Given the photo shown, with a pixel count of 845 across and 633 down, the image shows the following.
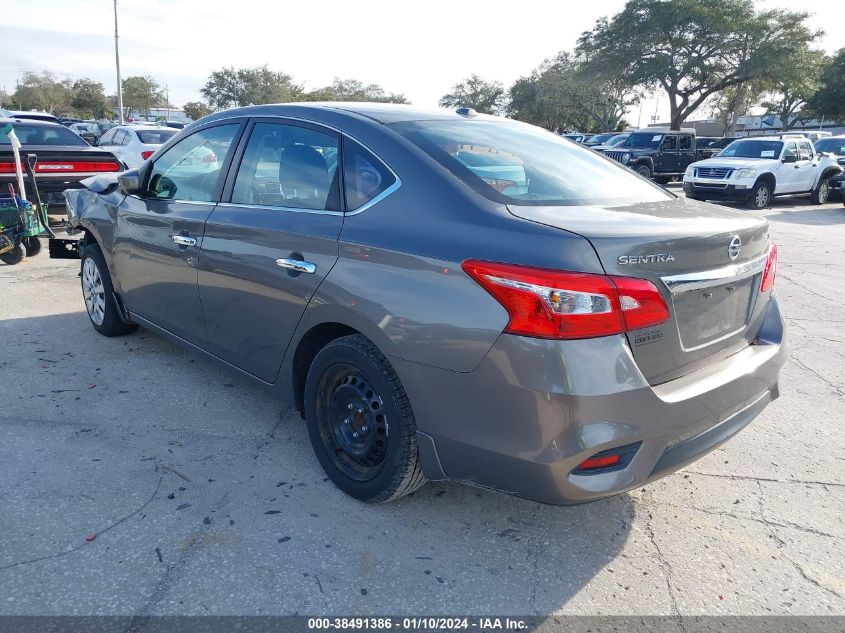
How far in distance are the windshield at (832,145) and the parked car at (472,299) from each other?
2303 centimetres

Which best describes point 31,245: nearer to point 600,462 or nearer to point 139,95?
point 600,462

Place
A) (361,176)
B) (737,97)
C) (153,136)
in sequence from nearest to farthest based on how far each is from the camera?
1. (361,176)
2. (153,136)
3. (737,97)

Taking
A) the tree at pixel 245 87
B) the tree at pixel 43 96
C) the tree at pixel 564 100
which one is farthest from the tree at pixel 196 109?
the tree at pixel 564 100

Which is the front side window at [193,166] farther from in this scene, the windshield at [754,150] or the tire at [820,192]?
the tire at [820,192]

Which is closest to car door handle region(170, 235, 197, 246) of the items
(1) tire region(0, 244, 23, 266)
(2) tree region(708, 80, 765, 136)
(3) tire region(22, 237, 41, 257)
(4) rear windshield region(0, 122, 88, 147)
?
(1) tire region(0, 244, 23, 266)

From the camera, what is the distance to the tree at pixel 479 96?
218ft

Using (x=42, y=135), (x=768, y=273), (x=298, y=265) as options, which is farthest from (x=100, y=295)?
(x=42, y=135)

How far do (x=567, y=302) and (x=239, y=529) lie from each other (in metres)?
1.70

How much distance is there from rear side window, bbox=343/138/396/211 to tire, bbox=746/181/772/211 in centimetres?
1516

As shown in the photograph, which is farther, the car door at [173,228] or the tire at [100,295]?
the tire at [100,295]

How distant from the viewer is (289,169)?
3297mm

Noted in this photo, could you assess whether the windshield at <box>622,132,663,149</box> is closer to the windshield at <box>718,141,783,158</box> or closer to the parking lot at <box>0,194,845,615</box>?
the windshield at <box>718,141,783,158</box>

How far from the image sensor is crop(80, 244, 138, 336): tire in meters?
4.95

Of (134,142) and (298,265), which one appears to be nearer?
(298,265)
